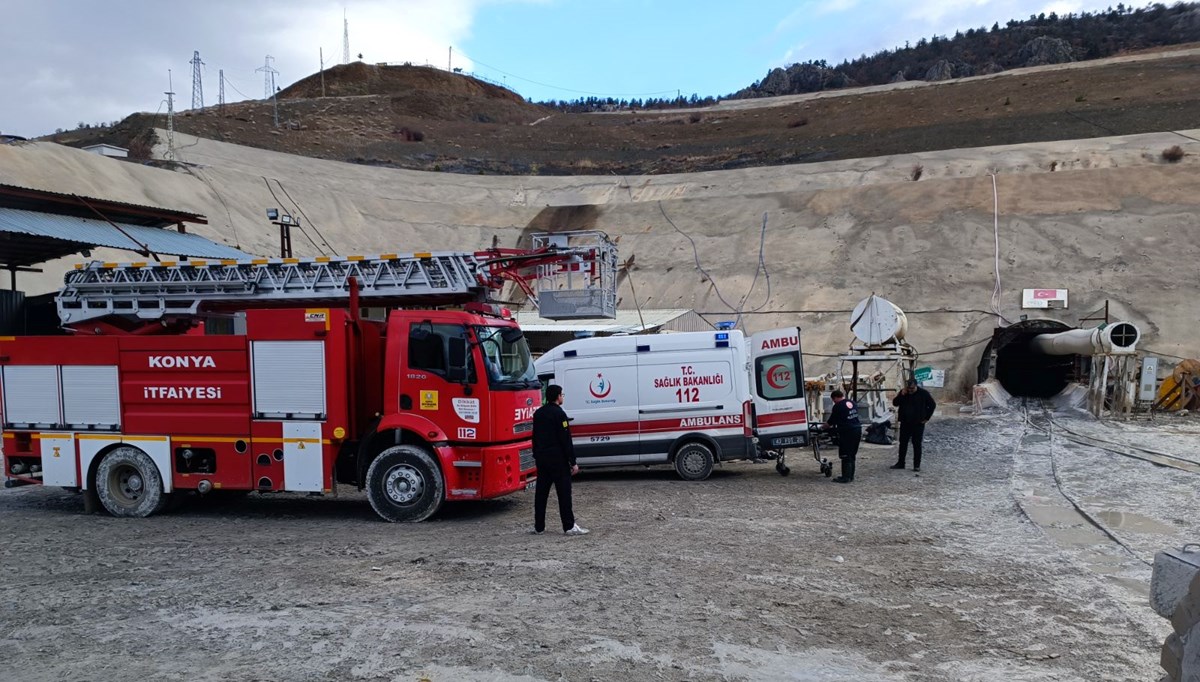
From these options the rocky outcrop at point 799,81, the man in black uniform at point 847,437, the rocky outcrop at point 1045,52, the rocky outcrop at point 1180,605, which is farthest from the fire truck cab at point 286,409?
the rocky outcrop at point 799,81

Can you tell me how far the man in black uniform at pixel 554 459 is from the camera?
8727 millimetres

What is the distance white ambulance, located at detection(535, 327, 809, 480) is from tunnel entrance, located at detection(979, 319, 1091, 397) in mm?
11703

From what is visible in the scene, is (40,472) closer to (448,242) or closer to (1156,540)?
→ (1156,540)

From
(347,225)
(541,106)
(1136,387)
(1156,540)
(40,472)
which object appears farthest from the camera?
(541,106)

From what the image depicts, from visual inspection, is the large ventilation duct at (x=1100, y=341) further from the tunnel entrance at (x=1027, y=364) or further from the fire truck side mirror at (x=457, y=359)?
the fire truck side mirror at (x=457, y=359)

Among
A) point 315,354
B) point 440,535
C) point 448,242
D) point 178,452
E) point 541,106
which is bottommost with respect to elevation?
point 440,535

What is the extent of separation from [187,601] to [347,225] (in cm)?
2946

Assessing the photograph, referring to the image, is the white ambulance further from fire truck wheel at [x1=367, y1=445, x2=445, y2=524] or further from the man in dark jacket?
fire truck wheel at [x1=367, y1=445, x2=445, y2=524]

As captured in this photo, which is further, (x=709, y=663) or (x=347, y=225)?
(x=347, y=225)

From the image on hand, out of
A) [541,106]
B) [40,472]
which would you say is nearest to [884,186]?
[40,472]

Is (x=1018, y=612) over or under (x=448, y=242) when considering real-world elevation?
under

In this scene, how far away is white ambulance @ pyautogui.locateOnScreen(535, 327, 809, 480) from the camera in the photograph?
13.3 metres

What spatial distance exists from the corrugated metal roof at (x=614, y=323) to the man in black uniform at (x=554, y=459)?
12.8 m

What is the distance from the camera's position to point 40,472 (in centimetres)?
1101
